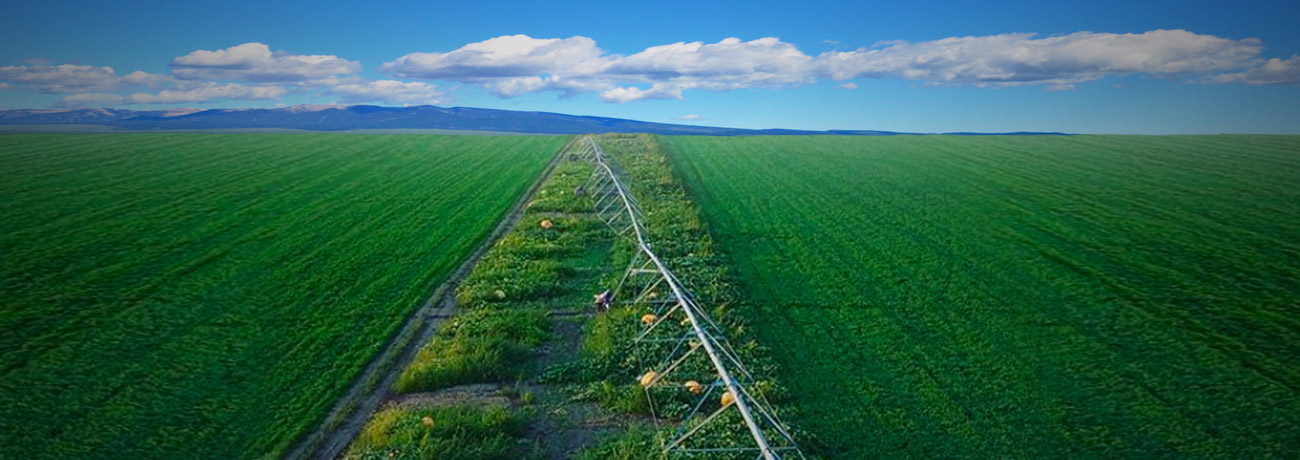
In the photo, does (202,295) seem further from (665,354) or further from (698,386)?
(698,386)

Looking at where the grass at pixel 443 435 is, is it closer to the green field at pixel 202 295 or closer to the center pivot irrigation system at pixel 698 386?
the green field at pixel 202 295

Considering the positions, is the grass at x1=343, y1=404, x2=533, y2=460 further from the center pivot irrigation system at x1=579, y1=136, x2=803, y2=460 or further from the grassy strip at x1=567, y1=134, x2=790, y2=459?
the center pivot irrigation system at x1=579, y1=136, x2=803, y2=460

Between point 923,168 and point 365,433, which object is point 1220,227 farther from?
point 365,433

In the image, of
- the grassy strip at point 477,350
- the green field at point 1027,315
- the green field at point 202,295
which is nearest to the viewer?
the green field at point 202,295

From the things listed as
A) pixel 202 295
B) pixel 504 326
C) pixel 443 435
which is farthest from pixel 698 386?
pixel 202 295

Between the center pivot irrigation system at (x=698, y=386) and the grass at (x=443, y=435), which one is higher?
the center pivot irrigation system at (x=698, y=386)

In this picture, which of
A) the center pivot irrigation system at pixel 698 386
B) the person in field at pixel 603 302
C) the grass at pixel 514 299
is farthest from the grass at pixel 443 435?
the person in field at pixel 603 302

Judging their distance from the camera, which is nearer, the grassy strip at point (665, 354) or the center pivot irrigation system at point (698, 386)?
the center pivot irrigation system at point (698, 386)
